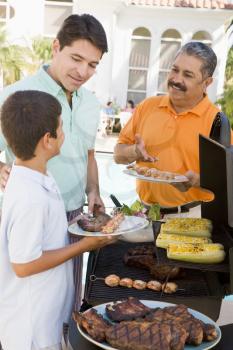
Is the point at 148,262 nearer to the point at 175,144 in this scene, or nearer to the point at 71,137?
the point at 71,137

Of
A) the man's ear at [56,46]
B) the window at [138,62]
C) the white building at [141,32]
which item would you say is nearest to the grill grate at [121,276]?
the man's ear at [56,46]

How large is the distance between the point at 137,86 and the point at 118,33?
210 cm

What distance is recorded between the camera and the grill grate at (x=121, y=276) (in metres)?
1.89

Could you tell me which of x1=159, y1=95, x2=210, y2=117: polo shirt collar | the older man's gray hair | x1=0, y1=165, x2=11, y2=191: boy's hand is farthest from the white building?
x1=0, y1=165, x2=11, y2=191: boy's hand

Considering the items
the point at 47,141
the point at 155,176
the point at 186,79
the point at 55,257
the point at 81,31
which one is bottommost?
the point at 55,257

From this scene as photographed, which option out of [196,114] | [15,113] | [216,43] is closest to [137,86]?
[216,43]

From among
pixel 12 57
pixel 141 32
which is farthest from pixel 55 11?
pixel 141 32

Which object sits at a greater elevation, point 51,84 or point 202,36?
point 202,36

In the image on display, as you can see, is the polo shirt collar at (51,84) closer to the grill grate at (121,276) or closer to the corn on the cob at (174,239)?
the grill grate at (121,276)

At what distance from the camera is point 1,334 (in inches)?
77.4

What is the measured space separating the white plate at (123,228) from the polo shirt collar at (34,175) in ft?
0.64

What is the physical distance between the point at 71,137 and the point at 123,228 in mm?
745

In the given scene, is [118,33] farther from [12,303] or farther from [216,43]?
[12,303]

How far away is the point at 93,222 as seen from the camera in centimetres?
205
